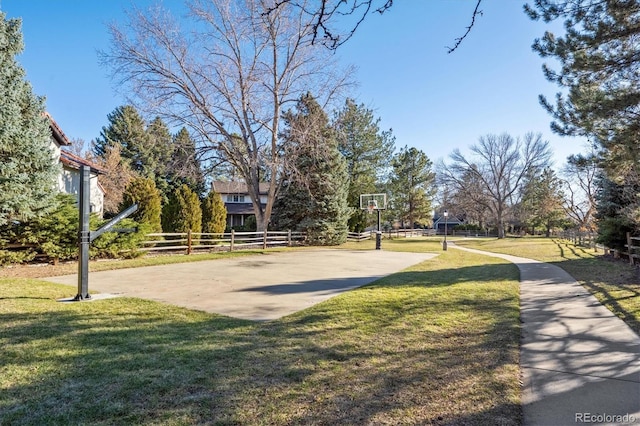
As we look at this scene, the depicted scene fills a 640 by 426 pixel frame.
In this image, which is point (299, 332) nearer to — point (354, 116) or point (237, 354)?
point (237, 354)

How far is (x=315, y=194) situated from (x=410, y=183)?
22.9 m

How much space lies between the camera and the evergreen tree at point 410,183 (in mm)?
43000

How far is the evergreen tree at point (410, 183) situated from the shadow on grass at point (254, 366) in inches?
1513

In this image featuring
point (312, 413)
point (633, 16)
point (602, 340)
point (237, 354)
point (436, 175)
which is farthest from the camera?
point (436, 175)

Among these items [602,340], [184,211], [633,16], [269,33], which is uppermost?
[269,33]

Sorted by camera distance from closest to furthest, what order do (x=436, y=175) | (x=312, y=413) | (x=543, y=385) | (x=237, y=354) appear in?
(x=312, y=413) → (x=543, y=385) → (x=237, y=354) → (x=436, y=175)

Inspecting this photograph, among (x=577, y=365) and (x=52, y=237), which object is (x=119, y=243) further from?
(x=577, y=365)

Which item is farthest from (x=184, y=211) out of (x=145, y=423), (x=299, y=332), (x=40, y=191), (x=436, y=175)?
(x=436, y=175)

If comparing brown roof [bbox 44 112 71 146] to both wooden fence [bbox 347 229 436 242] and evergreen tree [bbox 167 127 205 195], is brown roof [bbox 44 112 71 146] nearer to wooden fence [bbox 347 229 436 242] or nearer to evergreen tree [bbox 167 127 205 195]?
evergreen tree [bbox 167 127 205 195]

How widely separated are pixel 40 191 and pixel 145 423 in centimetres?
970

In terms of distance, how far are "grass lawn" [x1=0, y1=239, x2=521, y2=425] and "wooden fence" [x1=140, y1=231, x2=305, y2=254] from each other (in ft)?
28.2

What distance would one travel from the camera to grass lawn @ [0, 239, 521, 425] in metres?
2.38

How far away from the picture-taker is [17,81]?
9.39 meters

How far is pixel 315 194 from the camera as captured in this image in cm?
2369
